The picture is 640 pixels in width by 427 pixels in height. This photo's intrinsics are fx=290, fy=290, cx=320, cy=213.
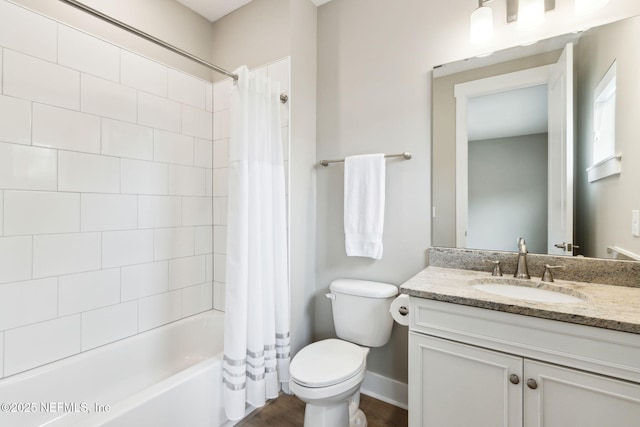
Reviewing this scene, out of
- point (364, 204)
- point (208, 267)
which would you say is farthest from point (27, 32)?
point (364, 204)

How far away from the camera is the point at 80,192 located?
1.50 metres

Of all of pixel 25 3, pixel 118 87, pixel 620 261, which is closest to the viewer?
pixel 620 261

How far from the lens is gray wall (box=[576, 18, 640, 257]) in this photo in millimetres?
1178

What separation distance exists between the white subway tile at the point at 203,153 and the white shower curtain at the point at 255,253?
0.70 metres

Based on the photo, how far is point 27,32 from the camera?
1.34 metres

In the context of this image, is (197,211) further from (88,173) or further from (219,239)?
(88,173)

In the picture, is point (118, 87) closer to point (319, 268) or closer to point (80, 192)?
point (80, 192)

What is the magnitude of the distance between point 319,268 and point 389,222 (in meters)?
0.61

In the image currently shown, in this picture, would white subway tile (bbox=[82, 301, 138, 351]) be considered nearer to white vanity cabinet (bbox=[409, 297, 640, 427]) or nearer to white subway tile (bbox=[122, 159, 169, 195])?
white subway tile (bbox=[122, 159, 169, 195])

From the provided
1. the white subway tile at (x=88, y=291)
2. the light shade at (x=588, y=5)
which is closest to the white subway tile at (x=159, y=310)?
the white subway tile at (x=88, y=291)

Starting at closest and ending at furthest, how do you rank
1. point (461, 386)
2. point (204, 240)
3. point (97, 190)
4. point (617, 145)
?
point (461, 386) → point (617, 145) → point (97, 190) → point (204, 240)

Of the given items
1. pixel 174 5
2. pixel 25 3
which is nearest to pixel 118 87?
pixel 25 3

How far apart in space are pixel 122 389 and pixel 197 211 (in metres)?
1.12

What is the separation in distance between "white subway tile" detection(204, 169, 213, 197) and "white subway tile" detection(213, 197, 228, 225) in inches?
2.3
